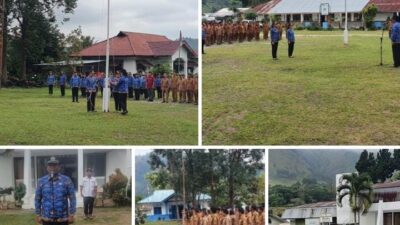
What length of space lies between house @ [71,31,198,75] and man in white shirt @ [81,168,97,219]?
3.69 feet

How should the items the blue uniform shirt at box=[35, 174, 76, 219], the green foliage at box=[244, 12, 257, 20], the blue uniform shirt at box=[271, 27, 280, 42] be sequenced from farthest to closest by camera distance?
the green foliage at box=[244, 12, 257, 20], the blue uniform shirt at box=[271, 27, 280, 42], the blue uniform shirt at box=[35, 174, 76, 219]

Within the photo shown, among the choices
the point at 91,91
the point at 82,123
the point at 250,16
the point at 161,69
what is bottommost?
the point at 82,123

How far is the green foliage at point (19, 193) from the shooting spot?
7301 mm

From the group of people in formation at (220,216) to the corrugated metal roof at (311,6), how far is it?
6.82ft

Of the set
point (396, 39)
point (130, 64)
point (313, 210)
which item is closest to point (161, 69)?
point (130, 64)

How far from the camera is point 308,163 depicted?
287 inches

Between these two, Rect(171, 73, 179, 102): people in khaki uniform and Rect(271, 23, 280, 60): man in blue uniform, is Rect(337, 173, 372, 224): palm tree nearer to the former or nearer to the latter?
Rect(271, 23, 280, 60): man in blue uniform

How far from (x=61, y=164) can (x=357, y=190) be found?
284 centimetres

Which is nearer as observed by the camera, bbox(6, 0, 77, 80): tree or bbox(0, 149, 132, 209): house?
bbox(0, 149, 132, 209): house

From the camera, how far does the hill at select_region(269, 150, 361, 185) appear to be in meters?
7.25

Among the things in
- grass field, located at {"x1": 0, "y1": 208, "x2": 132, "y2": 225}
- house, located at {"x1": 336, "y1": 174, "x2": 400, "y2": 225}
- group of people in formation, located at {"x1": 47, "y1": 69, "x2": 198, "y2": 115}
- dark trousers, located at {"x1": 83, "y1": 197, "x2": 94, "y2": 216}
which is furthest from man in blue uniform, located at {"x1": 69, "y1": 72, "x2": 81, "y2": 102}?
house, located at {"x1": 336, "y1": 174, "x2": 400, "y2": 225}

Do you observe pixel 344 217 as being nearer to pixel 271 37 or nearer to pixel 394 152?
pixel 394 152

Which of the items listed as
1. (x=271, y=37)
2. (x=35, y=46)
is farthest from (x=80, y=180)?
(x=271, y=37)

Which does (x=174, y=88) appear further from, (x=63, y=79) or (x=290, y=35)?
(x=290, y=35)
